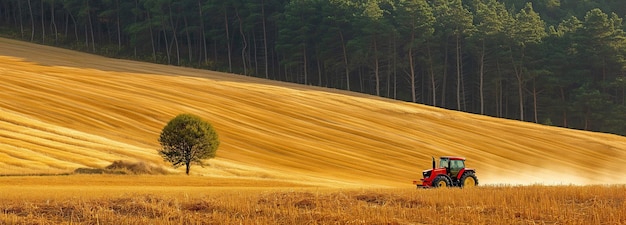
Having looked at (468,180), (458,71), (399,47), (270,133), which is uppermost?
(399,47)

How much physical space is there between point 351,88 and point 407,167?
61.2 m

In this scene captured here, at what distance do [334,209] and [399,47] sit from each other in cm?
8173

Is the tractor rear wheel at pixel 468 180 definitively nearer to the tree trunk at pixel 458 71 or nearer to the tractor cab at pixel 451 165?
the tractor cab at pixel 451 165

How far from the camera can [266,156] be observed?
44.5 m

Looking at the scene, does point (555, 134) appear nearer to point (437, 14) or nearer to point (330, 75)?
point (437, 14)

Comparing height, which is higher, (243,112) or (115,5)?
(115,5)

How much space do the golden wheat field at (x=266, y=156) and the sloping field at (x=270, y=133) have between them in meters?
0.14

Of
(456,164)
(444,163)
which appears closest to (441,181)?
(444,163)

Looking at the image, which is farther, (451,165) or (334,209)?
(451,165)

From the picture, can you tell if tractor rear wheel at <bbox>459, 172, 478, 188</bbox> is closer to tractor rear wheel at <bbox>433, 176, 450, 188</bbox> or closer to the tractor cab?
the tractor cab

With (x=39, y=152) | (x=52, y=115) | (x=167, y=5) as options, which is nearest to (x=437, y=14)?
(x=167, y=5)

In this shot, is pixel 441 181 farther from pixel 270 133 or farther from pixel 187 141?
pixel 270 133

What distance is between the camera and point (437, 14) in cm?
10181

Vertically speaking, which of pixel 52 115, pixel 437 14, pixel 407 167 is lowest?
pixel 407 167
